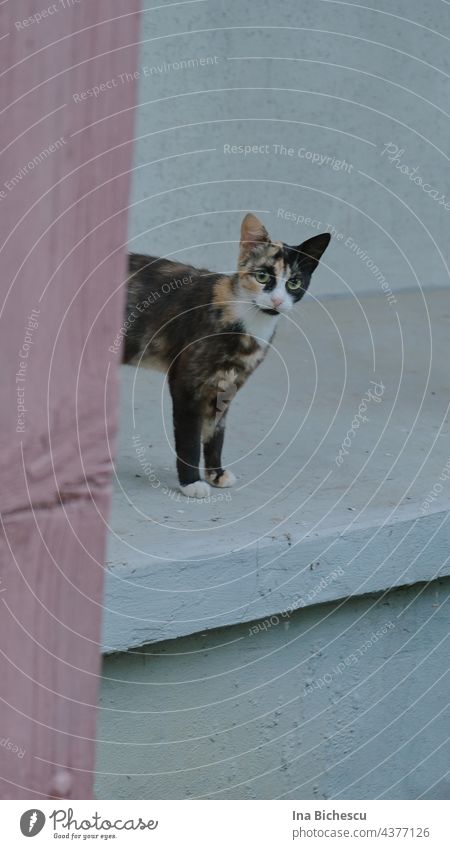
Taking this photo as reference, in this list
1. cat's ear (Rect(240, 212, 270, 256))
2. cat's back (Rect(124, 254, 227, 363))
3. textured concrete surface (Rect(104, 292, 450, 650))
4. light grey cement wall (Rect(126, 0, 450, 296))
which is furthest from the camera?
light grey cement wall (Rect(126, 0, 450, 296))

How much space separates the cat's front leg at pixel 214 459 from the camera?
1.86 metres

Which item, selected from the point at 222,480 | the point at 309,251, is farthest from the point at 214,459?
the point at 309,251

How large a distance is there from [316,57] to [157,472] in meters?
1.74

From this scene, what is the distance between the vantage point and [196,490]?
70.7 inches

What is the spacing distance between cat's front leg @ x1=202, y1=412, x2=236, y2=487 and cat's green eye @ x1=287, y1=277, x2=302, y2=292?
262mm

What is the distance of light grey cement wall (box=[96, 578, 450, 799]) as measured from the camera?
61.2 inches

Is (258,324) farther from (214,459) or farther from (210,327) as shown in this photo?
(214,459)

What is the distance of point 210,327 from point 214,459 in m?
0.23

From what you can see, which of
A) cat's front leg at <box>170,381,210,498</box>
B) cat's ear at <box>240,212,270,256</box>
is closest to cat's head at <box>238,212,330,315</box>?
cat's ear at <box>240,212,270,256</box>

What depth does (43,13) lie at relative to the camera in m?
0.44

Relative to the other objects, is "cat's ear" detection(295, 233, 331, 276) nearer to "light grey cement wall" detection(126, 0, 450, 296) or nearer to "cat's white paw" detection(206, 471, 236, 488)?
"cat's white paw" detection(206, 471, 236, 488)

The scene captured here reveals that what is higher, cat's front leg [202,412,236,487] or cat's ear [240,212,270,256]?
cat's ear [240,212,270,256]

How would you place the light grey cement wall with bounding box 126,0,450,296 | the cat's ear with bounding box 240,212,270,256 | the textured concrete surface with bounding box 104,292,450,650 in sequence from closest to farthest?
the textured concrete surface with bounding box 104,292,450,650
the cat's ear with bounding box 240,212,270,256
the light grey cement wall with bounding box 126,0,450,296

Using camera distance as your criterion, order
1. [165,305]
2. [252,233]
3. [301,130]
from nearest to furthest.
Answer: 1. [252,233]
2. [165,305]
3. [301,130]
